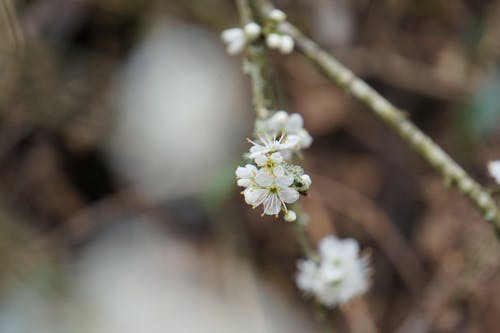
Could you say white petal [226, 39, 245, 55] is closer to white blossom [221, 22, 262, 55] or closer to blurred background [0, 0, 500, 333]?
white blossom [221, 22, 262, 55]

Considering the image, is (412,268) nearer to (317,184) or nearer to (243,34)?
(317,184)

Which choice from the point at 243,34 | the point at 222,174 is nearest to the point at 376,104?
the point at 243,34

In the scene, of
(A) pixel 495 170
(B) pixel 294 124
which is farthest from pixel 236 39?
(A) pixel 495 170

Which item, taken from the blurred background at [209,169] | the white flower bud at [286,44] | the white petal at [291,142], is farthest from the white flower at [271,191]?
the blurred background at [209,169]

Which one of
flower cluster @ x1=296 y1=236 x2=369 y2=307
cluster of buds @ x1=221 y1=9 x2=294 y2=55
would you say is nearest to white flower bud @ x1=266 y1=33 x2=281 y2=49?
cluster of buds @ x1=221 y1=9 x2=294 y2=55

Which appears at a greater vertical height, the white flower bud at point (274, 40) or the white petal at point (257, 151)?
the white flower bud at point (274, 40)

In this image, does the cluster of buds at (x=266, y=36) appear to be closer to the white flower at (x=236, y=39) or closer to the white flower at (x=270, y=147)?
the white flower at (x=236, y=39)
